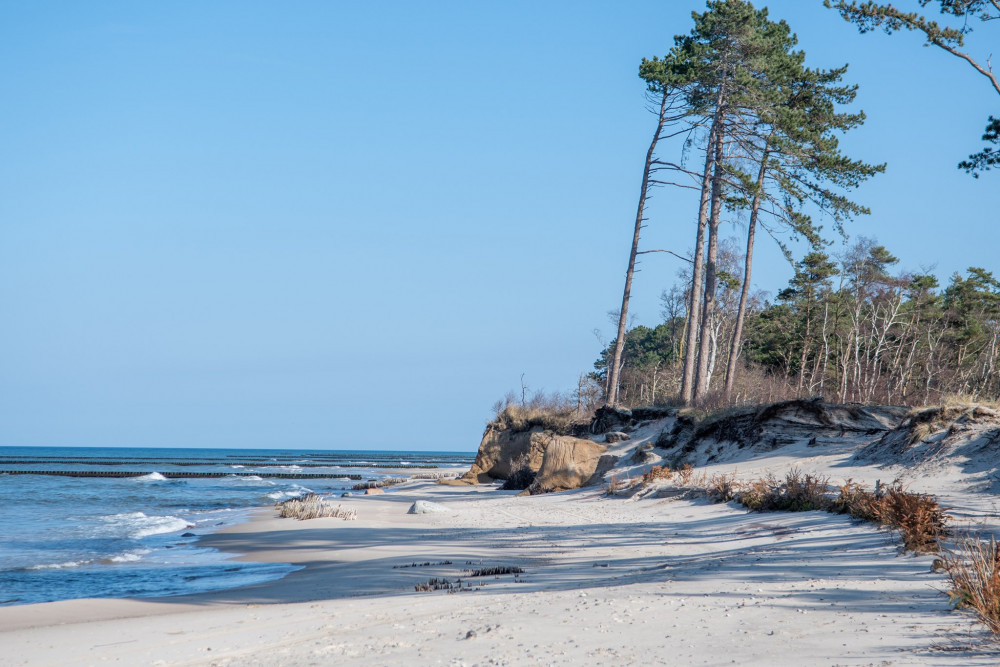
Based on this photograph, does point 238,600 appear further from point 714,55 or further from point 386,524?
point 714,55

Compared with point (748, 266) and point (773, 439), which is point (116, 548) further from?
point (748, 266)

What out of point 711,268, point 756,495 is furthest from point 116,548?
point 711,268

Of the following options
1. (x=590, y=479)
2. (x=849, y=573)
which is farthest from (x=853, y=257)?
(x=849, y=573)

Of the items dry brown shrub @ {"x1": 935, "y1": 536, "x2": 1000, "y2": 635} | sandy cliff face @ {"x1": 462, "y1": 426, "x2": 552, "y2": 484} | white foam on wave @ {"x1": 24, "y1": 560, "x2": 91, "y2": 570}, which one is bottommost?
white foam on wave @ {"x1": 24, "y1": 560, "x2": 91, "y2": 570}

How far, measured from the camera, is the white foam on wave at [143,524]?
64.4 feet

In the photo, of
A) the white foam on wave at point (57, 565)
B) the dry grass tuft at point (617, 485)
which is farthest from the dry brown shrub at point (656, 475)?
the white foam on wave at point (57, 565)

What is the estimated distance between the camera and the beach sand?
534cm

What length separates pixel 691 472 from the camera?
61.3ft

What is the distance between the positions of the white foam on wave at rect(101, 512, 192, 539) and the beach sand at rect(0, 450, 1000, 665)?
8.30 meters

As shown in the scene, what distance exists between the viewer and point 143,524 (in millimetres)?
21547

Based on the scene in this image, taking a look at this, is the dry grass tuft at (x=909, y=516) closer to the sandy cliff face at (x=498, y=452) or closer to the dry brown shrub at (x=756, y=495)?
the dry brown shrub at (x=756, y=495)

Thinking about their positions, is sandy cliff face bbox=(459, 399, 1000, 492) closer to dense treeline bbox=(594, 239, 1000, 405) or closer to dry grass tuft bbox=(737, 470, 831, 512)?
dry grass tuft bbox=(737, 470, 831, 512)

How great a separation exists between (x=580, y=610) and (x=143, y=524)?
1855 cm

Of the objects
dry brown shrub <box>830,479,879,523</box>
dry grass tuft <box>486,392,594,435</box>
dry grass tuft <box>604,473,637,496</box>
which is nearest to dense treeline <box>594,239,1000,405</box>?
dry grass tuft <box>486,392,594,435</box>
